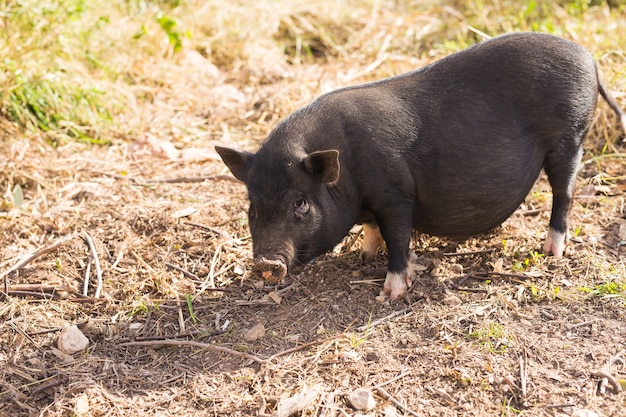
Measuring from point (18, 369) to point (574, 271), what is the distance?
329cm

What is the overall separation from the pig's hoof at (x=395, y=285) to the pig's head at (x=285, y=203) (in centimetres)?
54

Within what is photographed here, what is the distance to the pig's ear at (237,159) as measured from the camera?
14.2 feet

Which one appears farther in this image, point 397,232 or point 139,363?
point 397,232

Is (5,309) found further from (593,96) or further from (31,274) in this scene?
(593,96)

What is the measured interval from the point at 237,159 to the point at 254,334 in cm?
102

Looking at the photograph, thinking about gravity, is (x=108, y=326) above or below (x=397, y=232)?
below

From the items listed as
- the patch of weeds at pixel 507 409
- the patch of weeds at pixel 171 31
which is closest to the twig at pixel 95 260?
the patch of weeds at pixel 507 409

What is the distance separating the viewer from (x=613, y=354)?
381cm

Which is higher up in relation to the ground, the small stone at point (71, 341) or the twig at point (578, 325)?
the twig at point (578, 325)

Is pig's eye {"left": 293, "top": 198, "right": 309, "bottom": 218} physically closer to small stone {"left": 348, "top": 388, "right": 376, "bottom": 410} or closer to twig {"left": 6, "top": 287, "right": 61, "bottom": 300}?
small stone {"left": 348, "top": 388, "right": 376, "bottom": 410}

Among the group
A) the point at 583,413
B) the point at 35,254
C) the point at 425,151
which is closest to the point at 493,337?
the point at 583,413

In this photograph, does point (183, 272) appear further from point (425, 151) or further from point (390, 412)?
point (390, 412)

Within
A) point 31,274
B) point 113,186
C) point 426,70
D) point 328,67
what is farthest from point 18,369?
point 328,67

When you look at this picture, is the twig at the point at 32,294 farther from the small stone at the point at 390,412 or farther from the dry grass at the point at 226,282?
the small stone at the point at 390,412
